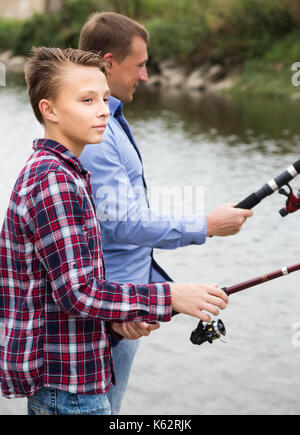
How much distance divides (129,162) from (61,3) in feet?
160

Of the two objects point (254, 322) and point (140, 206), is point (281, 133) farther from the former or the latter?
point (140, 206)

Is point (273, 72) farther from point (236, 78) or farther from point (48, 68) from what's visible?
point (48, 68)

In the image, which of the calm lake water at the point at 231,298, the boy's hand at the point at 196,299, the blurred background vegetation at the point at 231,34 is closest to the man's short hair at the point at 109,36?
the boy's hand at the point at 196,299

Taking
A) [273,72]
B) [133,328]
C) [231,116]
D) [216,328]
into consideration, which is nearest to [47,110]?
[133,328]

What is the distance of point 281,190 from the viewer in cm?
259

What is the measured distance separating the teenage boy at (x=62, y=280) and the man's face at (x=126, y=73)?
78 cm

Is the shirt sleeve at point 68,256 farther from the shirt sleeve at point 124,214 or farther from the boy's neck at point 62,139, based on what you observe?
the shirt sleeve at point 124,214

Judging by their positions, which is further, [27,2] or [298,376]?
[27,2]

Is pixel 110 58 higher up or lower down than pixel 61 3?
lower down

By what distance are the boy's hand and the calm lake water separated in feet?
7.94

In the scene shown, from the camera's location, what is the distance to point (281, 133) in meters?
18.0

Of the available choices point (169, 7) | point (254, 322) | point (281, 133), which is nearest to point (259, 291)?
point (254, 322)

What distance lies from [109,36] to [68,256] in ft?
4.31

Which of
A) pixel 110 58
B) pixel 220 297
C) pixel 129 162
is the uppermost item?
pixel 110 58
